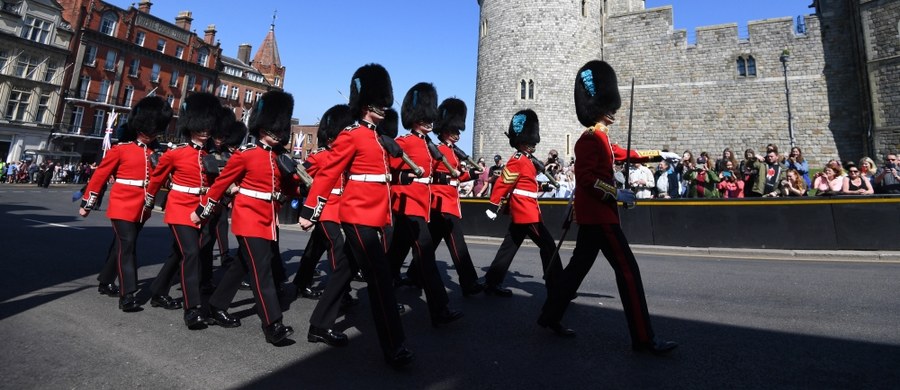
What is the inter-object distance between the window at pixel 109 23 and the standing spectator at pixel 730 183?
48670 mm

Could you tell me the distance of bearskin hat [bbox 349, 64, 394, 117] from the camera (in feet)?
12.2

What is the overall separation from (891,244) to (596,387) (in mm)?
9471

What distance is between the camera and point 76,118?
37188 millimetres

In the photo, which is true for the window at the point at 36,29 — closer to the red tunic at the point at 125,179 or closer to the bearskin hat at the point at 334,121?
the red tunic at the point at 125,179

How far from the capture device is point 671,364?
9.99 feet

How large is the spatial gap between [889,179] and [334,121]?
11.7 m

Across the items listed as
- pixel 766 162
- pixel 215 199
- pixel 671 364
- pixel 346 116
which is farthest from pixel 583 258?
pixel 766 162

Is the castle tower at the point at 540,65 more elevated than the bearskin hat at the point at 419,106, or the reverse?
the castle tower at the point at 540,65

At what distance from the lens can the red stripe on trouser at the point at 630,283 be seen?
3.23 metres

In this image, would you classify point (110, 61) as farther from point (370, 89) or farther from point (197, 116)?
point (370, 89)

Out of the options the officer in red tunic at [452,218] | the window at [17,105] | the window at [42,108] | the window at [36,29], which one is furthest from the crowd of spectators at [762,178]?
the window at [36,29]

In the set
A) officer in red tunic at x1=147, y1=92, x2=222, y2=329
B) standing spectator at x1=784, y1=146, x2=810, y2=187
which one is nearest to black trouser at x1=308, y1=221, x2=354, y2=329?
officer in red tunic at x1=147, y1=92, x2=222, y2=329

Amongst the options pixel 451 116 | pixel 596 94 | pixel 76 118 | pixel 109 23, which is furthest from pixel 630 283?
pixel 109 23

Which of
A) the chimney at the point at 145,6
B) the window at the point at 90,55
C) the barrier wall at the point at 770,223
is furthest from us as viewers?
the chimney at the point at 145,6
